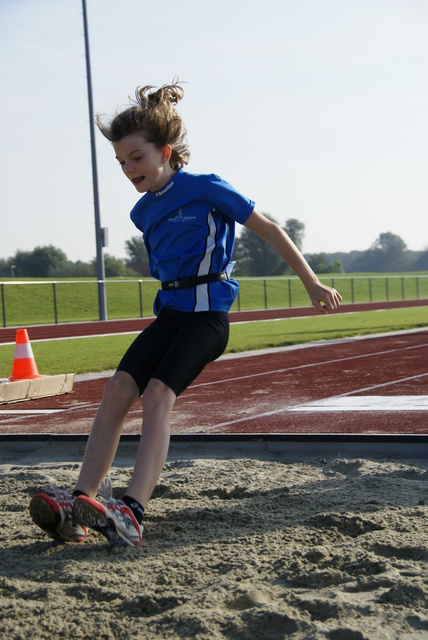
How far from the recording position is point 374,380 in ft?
32.2

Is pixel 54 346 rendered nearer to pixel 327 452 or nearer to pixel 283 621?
pixel 327 452

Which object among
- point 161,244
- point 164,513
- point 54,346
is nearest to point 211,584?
point 164,513

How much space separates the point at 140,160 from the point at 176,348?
0.92m

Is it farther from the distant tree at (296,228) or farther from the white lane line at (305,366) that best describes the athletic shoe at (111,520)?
the distant tree at (296,228)

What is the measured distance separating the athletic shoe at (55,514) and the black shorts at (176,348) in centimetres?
65

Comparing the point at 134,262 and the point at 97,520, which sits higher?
the point at 134,262

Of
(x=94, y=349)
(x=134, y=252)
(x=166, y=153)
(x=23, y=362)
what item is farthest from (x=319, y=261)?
(x=166, y=153)

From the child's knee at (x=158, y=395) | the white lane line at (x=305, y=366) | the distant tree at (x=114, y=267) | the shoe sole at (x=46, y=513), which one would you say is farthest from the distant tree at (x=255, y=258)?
the shoe sole at (x=46, y=513)

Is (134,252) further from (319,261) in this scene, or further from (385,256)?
(385,256)

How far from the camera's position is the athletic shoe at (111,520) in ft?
11.0

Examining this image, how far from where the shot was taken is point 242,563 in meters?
3.08

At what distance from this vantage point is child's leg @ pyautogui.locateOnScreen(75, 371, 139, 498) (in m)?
3.67

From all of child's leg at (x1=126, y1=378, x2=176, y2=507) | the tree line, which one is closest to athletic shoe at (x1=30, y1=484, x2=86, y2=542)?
child's leg at (x1=126, y1=378, x2=176, y2=507)

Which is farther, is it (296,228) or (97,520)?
(296,228)
